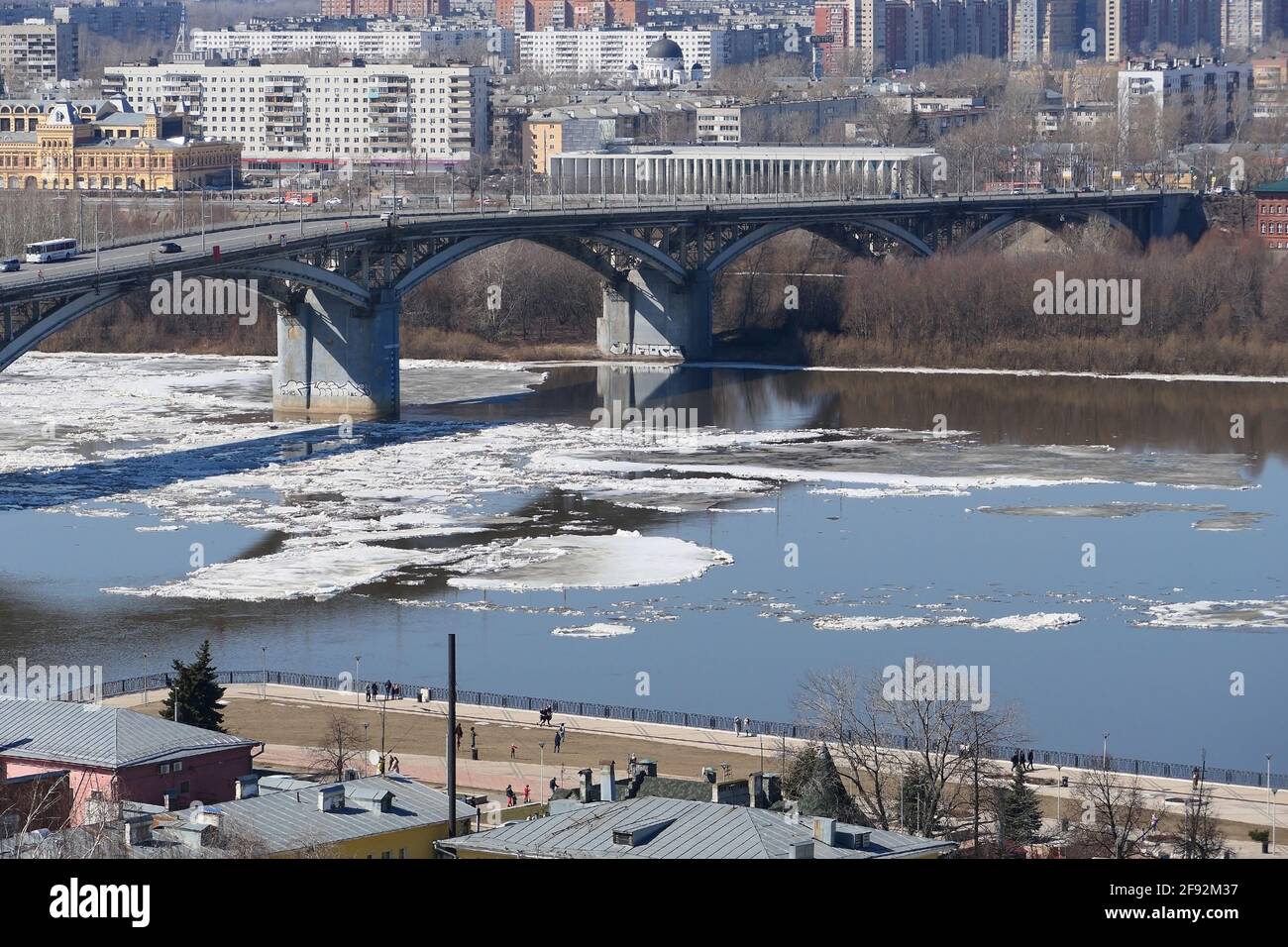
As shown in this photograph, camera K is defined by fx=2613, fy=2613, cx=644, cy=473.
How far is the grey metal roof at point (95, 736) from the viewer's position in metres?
26.2

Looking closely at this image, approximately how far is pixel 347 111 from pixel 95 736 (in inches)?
5324

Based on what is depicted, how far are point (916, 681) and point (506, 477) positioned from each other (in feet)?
75.7

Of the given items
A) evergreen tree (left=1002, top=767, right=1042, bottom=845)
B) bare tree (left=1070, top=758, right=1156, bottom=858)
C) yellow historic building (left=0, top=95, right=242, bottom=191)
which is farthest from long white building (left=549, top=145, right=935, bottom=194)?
evergreen tree (left=1002, top=767, right=1042, bottom=845)

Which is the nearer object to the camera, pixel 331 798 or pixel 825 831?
pixel 825 831

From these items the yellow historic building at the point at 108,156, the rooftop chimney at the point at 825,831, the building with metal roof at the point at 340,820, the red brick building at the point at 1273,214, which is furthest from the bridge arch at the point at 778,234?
the rooftop chimney at the point at 825,831

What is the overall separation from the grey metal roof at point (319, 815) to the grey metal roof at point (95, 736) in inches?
131

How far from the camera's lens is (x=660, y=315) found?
84.3 m

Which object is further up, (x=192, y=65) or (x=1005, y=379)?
(x=192, y=65)

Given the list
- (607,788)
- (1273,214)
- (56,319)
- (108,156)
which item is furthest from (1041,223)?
(607,788)

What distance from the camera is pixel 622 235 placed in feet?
266

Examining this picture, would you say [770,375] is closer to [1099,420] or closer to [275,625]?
[1099,420]

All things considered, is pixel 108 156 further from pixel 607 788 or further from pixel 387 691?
pixel 607 788
